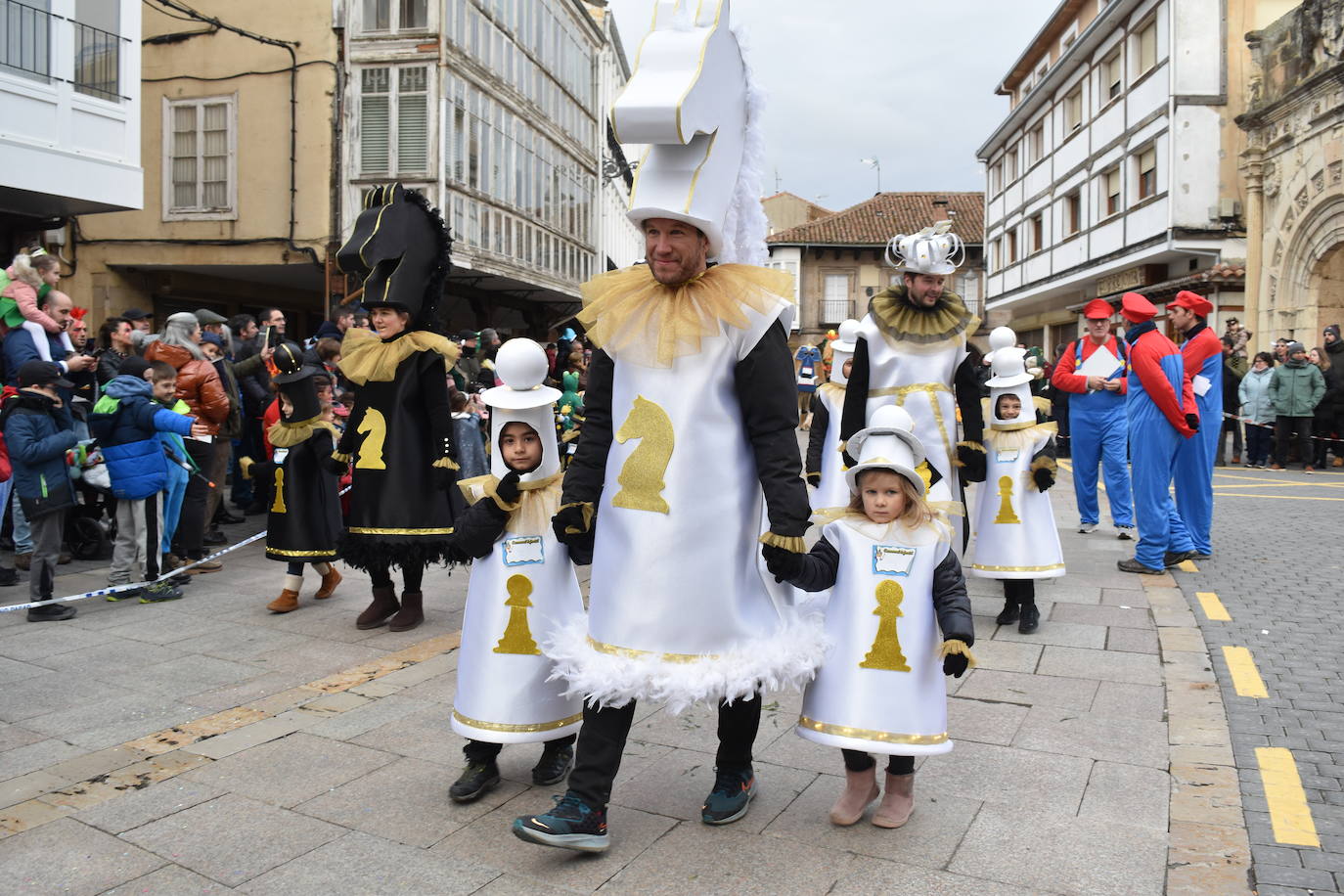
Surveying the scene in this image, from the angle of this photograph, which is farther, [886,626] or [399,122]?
[399,122]

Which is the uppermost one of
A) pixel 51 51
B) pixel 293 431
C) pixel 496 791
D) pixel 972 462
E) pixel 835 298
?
pixel 835 298

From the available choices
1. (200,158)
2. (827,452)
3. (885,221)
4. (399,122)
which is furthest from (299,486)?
(885,221)

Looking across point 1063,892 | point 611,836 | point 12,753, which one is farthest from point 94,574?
point 1063,892

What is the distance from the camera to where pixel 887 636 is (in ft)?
11.5

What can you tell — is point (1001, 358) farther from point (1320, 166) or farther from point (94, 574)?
point (1320, 166)

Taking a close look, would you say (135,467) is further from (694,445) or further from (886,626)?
(886,626)

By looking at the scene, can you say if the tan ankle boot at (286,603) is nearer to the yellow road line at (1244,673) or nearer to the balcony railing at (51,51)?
the yellow road line at (1244,673)

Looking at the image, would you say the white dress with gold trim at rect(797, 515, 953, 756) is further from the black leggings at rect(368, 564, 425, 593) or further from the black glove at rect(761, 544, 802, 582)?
the black leggings at rect(368, 564, 425, 593)

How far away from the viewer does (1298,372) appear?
53.9ft

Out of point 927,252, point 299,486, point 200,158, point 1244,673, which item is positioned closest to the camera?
point 1244,673

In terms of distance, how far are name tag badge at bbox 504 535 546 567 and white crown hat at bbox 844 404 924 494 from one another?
1.14m

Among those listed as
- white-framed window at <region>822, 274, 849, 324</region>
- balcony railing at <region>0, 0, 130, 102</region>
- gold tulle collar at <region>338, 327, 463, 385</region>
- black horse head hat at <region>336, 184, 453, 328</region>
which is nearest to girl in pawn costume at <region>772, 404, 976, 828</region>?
gold tulle collar at <region>338, 327, 463, 385</region>

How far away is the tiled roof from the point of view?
50.5 m

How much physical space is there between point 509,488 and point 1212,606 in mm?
5118
